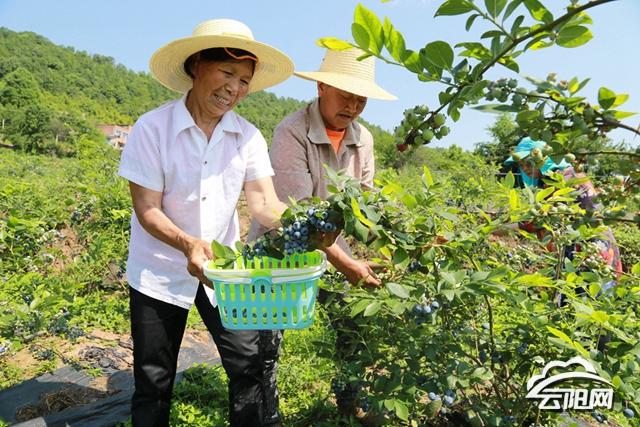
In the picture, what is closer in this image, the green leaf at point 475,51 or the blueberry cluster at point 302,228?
the green leaf at point 475,51

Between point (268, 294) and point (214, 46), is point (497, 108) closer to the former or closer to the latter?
point (268, 294)

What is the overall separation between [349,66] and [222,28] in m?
0.55

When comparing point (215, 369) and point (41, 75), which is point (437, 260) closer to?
point (215, 369)

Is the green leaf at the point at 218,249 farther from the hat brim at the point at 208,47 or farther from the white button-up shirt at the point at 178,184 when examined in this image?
the hat brim at the point at 208,47

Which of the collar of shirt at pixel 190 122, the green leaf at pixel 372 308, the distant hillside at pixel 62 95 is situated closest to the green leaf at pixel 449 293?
the green leaf at pixel 372 308

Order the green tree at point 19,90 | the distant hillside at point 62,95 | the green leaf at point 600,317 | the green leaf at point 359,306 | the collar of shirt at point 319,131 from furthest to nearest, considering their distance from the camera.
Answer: the green tree at point 19,90
the distant hillside at point 62,95
the collar of shirt at point 319,131
the green leaf at point 359,306
the green leaf at point 600,317

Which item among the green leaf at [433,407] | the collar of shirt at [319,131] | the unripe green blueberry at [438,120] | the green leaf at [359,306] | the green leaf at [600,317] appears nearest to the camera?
the unripe green blueberry at [438,120]

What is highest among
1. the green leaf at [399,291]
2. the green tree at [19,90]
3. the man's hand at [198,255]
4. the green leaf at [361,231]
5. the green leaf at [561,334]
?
the green tree at [19,90]

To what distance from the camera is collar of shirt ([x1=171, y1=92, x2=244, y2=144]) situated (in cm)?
173

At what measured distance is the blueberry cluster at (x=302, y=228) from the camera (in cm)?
128

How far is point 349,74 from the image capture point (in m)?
2.00

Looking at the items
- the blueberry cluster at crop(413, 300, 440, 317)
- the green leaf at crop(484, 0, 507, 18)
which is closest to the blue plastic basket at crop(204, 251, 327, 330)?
the blueberry cluster at crop(413, 300, 440, 317)

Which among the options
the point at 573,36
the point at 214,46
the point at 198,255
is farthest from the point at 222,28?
the point at 573,36

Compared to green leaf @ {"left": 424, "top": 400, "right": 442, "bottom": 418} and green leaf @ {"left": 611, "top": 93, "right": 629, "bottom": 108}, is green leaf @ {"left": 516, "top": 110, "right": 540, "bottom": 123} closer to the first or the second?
green leaf @ {"left": 611, "top": 93, "right": 629, "bottom": 108}
